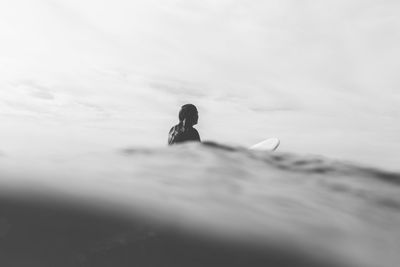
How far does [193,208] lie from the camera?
678 cm

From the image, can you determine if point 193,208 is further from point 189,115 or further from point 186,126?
point 189,115

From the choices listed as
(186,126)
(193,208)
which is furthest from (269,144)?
(193,208)

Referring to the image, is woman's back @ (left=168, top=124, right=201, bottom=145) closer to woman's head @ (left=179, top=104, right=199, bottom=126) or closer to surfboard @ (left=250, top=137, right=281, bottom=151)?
woman's head @ (left=179, top=104, right=199, bottom=126)

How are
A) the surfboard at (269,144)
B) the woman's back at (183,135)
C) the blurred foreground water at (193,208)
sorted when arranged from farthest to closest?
the surfboard at (269,144)
the woman's back at (183,135)
the blurred foreground water at (193,208)

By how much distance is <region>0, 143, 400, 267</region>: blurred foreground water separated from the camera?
6.54 meters

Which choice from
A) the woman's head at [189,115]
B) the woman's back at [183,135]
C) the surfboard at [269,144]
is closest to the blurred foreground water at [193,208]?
the woman's back at [183,135]

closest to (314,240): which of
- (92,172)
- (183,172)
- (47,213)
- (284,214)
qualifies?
(284,214)

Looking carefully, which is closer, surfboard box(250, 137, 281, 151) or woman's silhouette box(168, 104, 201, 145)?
woman's silhouette box(168, 104, 201, 145)

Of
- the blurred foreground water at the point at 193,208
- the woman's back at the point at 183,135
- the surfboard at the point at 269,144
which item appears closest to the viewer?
the blurred foreground water at the point at 193,208

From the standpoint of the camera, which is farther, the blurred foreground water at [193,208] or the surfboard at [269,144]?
the surfboard at [269,144]

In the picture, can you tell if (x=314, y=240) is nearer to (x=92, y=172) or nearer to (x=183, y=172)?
(x=183, y=172)

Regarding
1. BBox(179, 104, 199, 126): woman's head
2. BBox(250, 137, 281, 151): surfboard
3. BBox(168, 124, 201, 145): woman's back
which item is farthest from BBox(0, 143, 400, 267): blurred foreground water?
BBox(250, 137, 281, 151): surfboard

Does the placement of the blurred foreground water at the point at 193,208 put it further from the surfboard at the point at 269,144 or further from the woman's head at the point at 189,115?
the surfboard at the point at 269,144

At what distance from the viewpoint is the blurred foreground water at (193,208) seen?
6539mm
